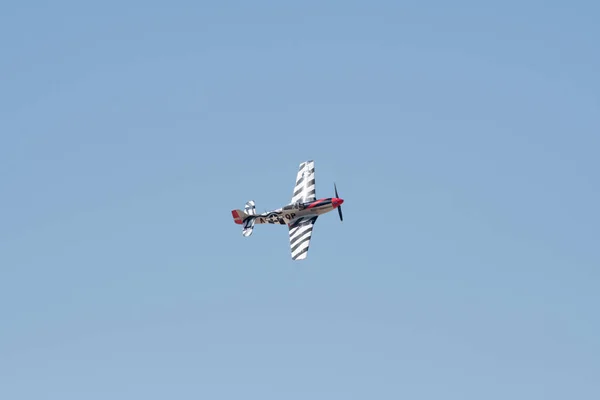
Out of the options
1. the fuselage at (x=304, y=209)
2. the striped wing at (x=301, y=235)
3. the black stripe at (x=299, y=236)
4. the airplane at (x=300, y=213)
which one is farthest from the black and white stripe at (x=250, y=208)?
the black stripe at (x=299, y=236)

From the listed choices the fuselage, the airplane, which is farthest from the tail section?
the fuselage

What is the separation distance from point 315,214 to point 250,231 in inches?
504

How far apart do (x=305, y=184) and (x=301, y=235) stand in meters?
15.1

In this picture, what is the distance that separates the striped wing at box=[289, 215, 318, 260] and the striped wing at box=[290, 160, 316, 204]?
5.72 metres

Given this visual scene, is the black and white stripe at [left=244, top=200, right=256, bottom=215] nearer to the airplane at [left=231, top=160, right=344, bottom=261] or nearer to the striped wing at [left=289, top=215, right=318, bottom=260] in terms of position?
the airplane at [left=231, top=160, right=344, bottom=261]

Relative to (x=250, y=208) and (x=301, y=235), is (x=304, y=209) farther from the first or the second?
(x=250, y=208)

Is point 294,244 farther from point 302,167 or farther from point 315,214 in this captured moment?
point 302,167

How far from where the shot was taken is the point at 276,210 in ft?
524

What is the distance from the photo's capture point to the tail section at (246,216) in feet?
540

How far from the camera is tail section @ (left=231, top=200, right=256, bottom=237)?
540ft

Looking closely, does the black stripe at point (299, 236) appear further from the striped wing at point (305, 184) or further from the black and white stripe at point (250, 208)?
the black and white stripe at point (250, 208)

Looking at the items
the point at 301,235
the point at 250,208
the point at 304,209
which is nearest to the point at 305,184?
the point at 304,209

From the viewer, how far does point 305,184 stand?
16400cm

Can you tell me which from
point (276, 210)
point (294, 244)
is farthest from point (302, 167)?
point (294, 244)
